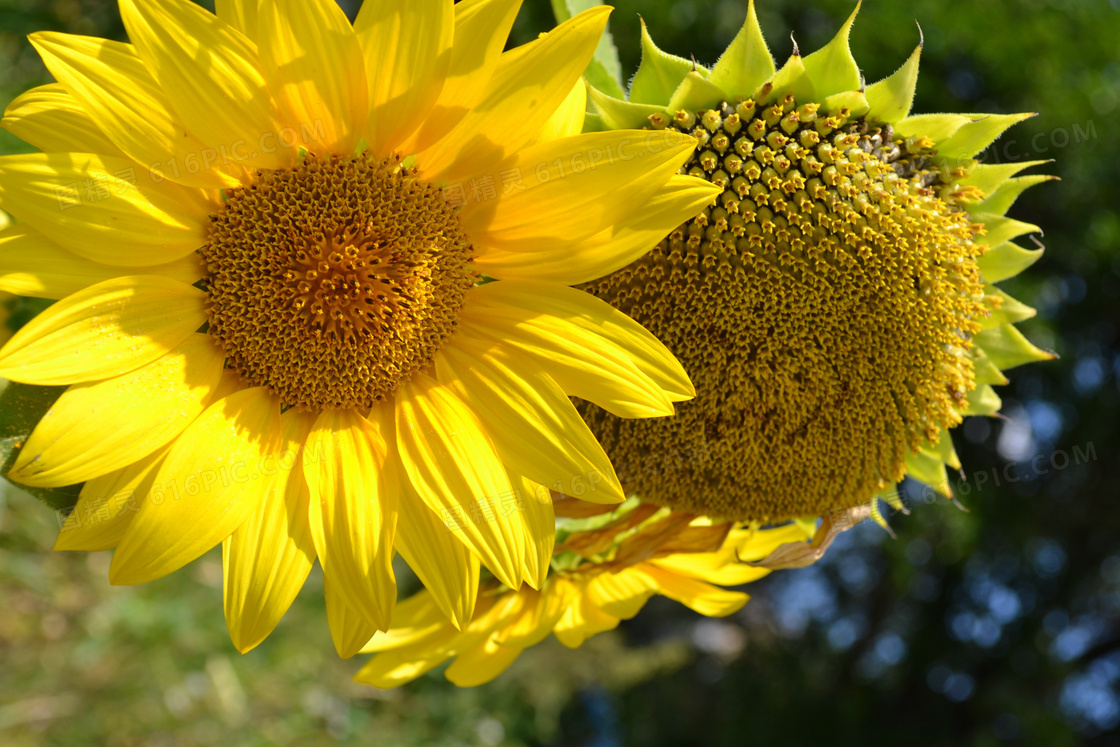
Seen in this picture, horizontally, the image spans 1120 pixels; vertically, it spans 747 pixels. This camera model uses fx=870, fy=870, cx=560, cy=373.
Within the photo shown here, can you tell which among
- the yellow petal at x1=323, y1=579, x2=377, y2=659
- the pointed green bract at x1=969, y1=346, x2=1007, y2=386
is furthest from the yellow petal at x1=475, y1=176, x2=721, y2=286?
the pointed green bract at x1=969, y1=346, x2=1007, y2=386

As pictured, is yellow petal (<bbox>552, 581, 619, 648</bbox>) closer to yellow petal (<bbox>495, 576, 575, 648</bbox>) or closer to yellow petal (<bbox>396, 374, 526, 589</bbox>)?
yellow petal (<bbox>495, 576, 575, 648</bbox>)

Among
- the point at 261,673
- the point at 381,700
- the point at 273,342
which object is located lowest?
the point at 381,700

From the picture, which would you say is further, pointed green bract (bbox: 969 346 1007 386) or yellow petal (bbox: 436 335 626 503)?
pointed green bract (bbox: 969 346 1007 386)

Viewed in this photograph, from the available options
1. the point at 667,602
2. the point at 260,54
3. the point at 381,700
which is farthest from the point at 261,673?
the point at 260,54

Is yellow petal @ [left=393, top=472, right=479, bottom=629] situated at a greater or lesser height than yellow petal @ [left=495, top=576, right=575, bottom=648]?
greater

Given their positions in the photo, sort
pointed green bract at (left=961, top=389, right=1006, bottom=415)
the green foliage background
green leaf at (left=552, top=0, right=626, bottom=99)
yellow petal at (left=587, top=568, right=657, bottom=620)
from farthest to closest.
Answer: the green foliage background < yellow petal at (left=587, top=568, right=657, bottom=620) < pointed green bract at (left=961, top=389, right=1006, bottom=415) < green leaf at (left=552, top=0, right=626, bottom=99)

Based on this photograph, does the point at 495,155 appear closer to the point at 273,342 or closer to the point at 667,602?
the point at 273,342
